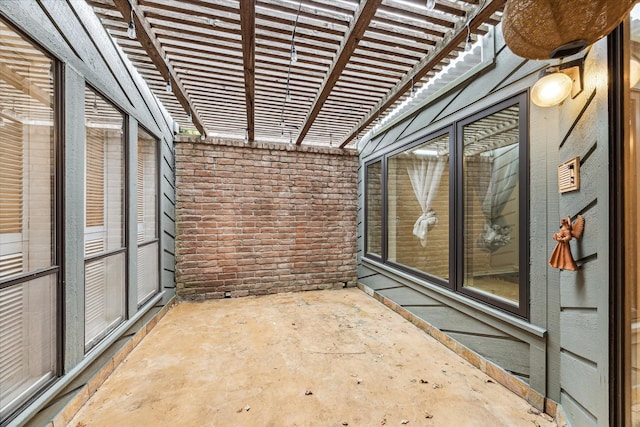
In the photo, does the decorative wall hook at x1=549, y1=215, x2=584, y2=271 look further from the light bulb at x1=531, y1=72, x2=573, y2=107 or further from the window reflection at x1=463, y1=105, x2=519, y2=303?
the light bulb at x1=531, y1=72, x2=573, y2=107

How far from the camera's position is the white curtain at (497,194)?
2346 mm

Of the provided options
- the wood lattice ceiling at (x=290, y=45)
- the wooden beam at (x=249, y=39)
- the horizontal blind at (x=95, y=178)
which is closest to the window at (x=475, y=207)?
the wood lattice ceiling at (x=290, y=45)

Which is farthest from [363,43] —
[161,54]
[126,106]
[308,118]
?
[126,106]

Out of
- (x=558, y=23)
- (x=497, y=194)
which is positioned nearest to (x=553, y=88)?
(x=558, y=23)

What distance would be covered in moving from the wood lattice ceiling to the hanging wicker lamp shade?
821mm

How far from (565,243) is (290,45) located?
2.43m

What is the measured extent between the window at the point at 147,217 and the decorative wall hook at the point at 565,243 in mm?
3724

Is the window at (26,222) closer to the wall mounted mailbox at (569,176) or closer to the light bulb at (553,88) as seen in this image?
the light bulb at (553,88)

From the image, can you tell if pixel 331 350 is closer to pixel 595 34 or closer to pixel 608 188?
pixel 608 188

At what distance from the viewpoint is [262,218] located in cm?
452

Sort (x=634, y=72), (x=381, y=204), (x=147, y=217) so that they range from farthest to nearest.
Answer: (x=381, y=204), (x=147, y=217), (x=634, y=72)

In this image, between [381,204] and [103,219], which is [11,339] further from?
[381,204]

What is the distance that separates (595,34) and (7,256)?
2845 millimetres

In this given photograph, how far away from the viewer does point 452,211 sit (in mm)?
2742
